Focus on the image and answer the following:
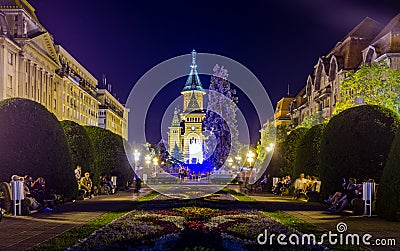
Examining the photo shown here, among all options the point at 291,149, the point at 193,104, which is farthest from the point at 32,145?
the point at 193,104

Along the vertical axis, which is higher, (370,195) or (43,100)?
(43,100)

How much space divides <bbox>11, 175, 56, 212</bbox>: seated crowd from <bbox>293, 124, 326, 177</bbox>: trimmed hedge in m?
14.8

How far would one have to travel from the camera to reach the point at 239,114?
8325cm

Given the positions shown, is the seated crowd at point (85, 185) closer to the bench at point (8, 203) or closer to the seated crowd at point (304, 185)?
the bench at point (8, 203)

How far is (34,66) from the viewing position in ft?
246

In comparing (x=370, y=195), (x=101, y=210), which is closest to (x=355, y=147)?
(x=370, y=195)

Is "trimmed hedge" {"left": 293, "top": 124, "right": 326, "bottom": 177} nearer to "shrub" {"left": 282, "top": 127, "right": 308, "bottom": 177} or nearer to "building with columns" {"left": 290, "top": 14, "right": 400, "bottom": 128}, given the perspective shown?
"shrub" {"left": 282, "top": 127, "right": 308, "bottom": 177}

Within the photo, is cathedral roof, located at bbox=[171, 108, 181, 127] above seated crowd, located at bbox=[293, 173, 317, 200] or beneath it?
above

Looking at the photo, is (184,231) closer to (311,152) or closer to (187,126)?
(311,152)

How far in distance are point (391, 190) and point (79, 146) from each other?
747 inches

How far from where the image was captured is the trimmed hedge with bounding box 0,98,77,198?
23.7 meters

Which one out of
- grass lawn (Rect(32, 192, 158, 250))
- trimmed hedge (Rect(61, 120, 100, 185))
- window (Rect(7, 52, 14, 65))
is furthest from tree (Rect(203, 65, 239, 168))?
grass lawn (Rect(32, 192, 158, 250))

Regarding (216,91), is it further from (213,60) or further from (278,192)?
(278,192)

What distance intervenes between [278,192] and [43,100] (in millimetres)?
51983
